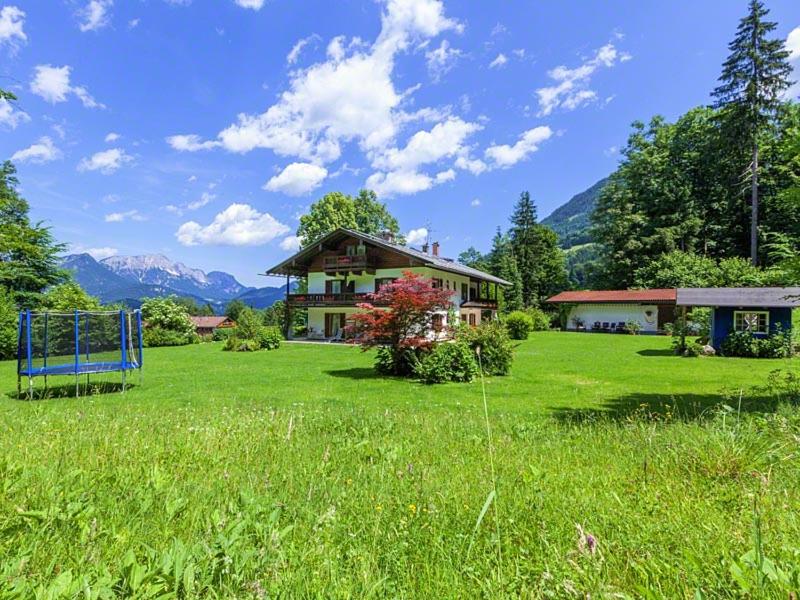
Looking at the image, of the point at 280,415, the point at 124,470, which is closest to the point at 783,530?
the point at 124,470

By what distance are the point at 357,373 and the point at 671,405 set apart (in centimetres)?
859

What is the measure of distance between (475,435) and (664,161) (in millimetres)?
49678

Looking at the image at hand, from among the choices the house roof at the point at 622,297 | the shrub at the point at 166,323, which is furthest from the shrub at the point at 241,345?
the house roof at the point at 622,297

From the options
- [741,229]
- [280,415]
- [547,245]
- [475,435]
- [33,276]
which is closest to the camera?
[475,435]

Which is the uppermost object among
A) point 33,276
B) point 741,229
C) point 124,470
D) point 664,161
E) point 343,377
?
point 664,161

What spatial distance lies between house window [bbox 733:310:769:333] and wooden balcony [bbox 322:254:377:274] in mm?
20098

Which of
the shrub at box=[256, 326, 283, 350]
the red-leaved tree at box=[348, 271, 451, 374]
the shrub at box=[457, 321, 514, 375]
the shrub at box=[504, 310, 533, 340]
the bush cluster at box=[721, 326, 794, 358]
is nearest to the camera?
the red-leaved tree at box=[348, 271, 451, 374]

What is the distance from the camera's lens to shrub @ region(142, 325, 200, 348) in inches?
1026

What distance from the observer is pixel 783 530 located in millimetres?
2041

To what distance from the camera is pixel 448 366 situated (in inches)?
473

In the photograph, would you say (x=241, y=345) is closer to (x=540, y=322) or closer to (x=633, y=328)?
(x=540, y=322)

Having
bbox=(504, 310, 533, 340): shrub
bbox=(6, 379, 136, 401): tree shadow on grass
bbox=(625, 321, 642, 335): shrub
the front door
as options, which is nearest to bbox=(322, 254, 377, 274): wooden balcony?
the front door

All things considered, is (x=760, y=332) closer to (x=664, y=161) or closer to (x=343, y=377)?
(x=343, y=377)

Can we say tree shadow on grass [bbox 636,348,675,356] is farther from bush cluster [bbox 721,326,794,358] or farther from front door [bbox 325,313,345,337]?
front door [bbox 325,313,345,337]
